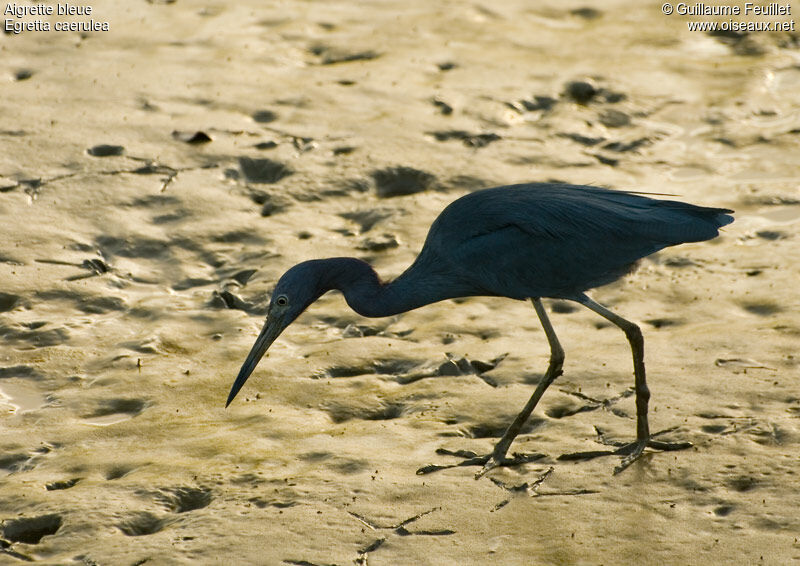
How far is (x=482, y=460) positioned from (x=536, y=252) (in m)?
0.83

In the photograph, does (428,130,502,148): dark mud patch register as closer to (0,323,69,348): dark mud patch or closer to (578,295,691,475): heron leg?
(0,323,69,348): dark mud patch

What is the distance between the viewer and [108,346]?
544 centimetres

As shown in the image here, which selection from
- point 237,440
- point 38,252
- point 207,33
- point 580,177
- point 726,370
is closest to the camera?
point 237,440

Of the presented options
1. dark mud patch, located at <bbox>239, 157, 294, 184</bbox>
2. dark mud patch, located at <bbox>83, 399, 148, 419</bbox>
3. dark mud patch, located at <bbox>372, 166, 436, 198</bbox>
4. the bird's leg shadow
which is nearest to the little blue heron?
the bird's leg shadow

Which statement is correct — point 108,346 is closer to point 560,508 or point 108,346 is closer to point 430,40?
point 560,508

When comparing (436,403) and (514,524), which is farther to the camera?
(436,403)

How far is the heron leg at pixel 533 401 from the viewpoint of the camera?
450 cm

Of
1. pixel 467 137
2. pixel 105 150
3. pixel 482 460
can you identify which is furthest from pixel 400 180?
pixel 482 460

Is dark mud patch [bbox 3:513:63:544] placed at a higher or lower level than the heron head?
lower

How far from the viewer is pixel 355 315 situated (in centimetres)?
575

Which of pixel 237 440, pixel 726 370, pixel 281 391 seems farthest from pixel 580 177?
pixel 237 440

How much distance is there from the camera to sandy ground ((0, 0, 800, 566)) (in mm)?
4090

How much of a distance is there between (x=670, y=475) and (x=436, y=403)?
1.04 metres

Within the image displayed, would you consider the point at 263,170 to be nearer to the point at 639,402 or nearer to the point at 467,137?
the point at 467,137
